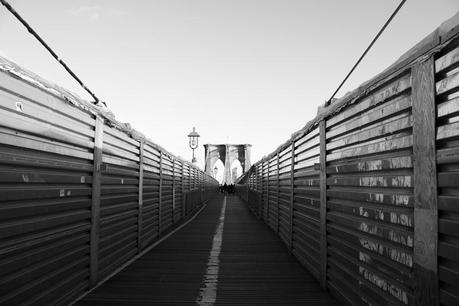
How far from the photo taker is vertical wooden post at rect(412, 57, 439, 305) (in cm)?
222

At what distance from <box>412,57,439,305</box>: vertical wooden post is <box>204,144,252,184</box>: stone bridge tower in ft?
284

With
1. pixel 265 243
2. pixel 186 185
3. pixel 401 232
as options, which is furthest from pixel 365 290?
pixel 186 185

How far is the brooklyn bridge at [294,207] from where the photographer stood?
88.9 inches

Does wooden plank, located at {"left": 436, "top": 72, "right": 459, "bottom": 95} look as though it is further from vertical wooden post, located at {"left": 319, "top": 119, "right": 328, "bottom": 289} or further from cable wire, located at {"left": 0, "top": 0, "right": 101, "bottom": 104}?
cable wire, located at {"left": 0, "top": 0, "right": 101, "bottom": 104}

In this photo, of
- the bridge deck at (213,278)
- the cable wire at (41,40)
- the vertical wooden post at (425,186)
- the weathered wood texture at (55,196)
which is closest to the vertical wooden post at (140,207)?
the bridge deck at (213,278)

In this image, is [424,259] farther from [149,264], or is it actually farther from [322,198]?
[149,264]

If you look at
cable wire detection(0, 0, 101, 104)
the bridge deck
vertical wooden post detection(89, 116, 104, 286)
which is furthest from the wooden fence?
cable wire detection(0, 0, 101, 104)

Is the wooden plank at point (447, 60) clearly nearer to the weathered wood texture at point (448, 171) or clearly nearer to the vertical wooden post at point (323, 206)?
the weathered wood texture at point (448, 171)

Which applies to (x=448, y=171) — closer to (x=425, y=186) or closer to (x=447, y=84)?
(x=425, y=186)

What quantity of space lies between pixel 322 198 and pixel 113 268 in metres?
3.36

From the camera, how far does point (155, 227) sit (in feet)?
26.8

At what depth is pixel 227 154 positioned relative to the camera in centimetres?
8988

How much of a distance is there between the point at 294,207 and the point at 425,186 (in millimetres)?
4417

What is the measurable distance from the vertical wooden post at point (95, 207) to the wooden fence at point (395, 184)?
3.07 metres
